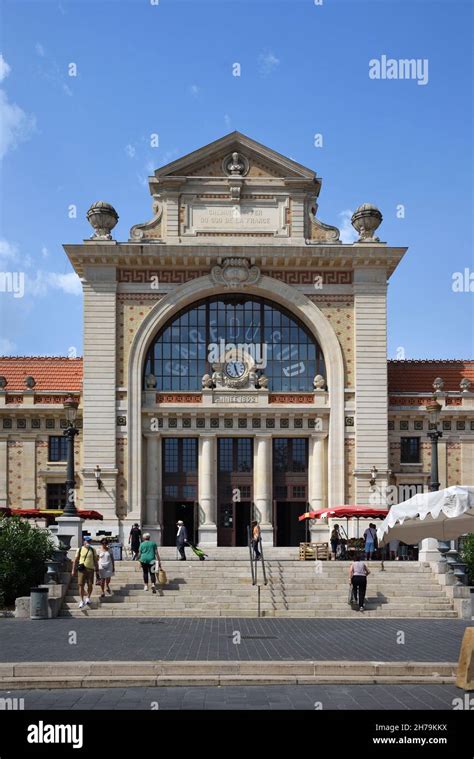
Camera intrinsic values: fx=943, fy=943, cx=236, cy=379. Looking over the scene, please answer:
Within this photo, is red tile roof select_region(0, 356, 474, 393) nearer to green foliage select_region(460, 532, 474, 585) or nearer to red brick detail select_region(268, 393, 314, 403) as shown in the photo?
red brick detail select_region(268, 393, 314, 403)

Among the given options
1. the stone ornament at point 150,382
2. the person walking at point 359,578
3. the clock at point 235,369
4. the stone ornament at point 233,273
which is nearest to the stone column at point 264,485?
the clock at point 235,369

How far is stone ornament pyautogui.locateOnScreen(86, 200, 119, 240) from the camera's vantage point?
44406 mm

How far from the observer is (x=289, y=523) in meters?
44.3

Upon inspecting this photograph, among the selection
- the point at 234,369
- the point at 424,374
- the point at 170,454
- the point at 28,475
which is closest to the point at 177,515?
the point at 170,454

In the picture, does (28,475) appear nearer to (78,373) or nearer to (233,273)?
(78,373)

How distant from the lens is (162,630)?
74.7ft

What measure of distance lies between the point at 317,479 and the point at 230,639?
23551 millimetres

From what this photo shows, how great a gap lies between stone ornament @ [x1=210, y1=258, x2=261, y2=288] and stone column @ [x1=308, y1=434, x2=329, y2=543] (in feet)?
26.3

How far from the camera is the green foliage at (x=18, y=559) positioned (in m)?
27.8

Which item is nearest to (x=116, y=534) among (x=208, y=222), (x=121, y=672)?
(x=208, y=222)

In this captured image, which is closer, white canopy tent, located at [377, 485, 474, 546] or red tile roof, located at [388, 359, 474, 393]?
white canopy tent, located at [377, 485, 474, 546]

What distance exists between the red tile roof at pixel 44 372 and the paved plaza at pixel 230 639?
23.9 metres

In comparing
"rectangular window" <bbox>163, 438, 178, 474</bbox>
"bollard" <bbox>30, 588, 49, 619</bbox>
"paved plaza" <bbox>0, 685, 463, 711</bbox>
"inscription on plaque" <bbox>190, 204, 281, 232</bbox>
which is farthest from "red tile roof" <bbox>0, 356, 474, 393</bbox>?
"paved plaza" <bbox>0, 685, 463, 711</bbox>
